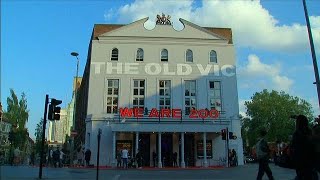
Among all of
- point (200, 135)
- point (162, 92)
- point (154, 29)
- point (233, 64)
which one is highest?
point (154, 29)

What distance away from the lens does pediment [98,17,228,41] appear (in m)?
45.0

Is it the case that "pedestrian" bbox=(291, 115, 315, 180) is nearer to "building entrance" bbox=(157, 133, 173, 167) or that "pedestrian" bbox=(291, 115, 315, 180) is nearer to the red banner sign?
the red banner sign

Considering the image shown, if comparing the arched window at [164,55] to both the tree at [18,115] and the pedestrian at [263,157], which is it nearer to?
the pedestrian at [263,157]

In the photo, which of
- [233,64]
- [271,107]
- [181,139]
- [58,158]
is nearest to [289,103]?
[271,107]

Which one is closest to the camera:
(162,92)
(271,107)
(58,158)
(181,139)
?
(58,158)

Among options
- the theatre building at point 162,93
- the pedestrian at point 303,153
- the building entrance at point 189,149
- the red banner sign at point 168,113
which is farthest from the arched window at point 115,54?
the pedestrian at point 303,153

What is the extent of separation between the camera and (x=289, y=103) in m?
87.8

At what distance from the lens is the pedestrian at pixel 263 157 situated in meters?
13.2

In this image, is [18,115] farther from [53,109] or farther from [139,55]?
[53,109]

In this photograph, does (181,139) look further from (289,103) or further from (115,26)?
(289,103)

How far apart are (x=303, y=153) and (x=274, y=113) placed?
82.5 meters

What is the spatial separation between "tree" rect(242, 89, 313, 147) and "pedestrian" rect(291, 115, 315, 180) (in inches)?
3144

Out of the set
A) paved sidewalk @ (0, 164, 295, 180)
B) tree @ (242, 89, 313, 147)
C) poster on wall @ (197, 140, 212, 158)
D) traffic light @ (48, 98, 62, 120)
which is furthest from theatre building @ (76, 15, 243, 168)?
tree @ (242, 89, 313, 147)

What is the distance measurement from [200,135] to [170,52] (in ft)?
32.3
